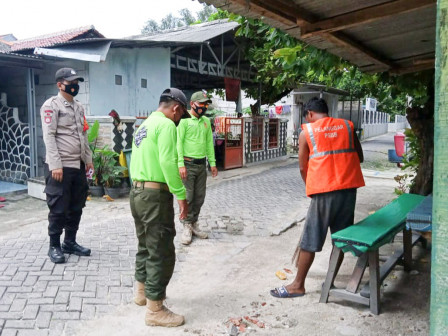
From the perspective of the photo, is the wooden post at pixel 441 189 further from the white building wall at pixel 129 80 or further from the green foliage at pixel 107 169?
the white building wall at pixel 129 80

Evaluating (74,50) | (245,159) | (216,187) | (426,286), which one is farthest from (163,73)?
(426,286)

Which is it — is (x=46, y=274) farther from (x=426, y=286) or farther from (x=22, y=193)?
(x=22, y=193)

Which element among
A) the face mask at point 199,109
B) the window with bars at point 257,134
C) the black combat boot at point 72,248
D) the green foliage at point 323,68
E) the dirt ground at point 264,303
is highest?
the green foliage at point 323,68

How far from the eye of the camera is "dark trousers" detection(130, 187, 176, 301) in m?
3.18

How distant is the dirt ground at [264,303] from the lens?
127 inches

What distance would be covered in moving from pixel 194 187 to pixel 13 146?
20.5ft

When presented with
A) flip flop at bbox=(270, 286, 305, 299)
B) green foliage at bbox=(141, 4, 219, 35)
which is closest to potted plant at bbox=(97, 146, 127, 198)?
flip flop at bbox=(270, 286, 305, 299)

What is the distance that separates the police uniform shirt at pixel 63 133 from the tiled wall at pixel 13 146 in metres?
5.44

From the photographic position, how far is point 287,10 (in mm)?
3178

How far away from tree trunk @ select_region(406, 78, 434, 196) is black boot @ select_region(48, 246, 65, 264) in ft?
17.0

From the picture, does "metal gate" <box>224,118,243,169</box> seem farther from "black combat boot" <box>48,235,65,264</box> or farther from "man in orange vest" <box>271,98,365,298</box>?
"man in orange vest" <box>271,98,365,298</box>

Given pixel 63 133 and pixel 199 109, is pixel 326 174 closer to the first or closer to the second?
pixel 199 109

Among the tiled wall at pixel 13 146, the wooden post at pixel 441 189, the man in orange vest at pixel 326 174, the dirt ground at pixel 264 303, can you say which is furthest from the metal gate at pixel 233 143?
Result: the wooden post at pixel 441 189

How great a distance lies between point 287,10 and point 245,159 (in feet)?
35.2
